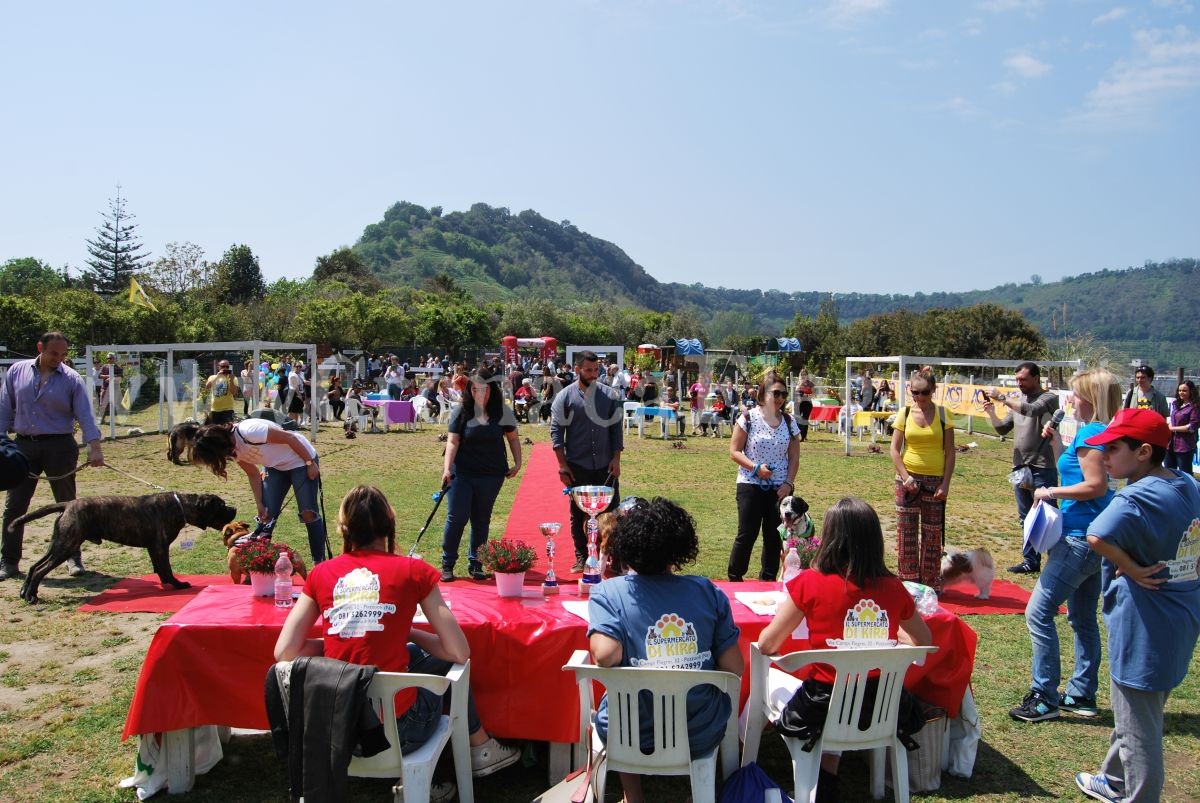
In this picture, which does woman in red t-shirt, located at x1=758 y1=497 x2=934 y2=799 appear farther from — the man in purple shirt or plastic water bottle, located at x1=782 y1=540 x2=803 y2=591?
the man in purple shirt

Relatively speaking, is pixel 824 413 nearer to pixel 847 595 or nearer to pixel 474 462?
pixel 474 462

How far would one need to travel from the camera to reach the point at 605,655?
274 cm

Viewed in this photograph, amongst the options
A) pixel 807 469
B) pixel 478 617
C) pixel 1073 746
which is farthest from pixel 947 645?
Result: pixel 807 469

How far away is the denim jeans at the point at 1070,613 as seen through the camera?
4020mm

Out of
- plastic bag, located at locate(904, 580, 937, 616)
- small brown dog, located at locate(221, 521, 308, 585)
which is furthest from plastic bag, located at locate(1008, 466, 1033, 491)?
small brown dog, located at locate(221, 521, 308, 585)

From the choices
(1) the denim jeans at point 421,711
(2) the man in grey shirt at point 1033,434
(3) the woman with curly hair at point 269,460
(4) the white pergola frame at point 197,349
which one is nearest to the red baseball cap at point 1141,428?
(1) the denim jeans at point 421,711

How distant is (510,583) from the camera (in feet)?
12.4

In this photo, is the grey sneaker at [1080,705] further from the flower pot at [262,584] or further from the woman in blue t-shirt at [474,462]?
the flower pot at [262,584]

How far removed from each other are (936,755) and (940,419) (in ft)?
9.75

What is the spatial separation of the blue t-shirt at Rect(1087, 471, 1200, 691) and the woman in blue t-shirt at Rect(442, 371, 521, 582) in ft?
12.1

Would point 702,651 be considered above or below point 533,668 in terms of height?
above

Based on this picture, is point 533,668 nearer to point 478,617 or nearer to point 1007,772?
point 478,617

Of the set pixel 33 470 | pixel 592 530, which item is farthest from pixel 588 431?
pixel 33 470

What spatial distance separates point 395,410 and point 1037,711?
653 inches
